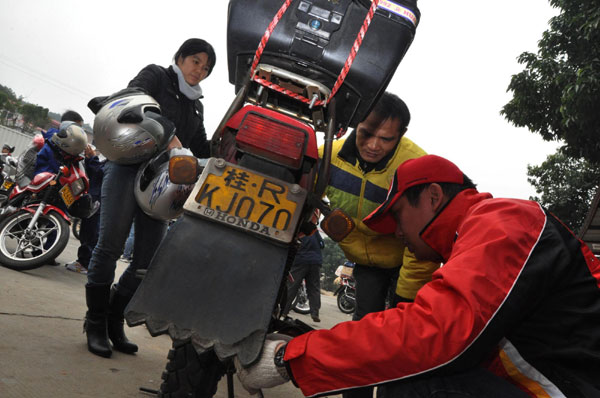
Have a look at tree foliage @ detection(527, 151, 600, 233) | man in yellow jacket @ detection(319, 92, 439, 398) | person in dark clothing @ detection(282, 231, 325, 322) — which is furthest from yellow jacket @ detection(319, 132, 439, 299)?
tree foliage @ detection(527, 151, 600, 233)

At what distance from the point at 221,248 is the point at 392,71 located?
1036 millimetres

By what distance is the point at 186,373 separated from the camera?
1287 mm

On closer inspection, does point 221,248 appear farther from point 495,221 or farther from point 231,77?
point 231,77

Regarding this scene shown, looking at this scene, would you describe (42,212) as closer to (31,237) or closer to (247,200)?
(31,237)

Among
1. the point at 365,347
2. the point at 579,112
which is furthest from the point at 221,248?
the point at 579,112

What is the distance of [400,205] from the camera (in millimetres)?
1573

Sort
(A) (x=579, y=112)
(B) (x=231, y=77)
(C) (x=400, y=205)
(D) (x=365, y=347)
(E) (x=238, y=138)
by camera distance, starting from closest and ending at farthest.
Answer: (D) (x=365, y=347), (E) (x=238, y=138), (C) (x=400, y=205), (B) (x=231, y=77), (A) (x=579, y=112)

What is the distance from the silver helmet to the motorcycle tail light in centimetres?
70

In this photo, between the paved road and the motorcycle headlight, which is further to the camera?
the motorcycle headlight

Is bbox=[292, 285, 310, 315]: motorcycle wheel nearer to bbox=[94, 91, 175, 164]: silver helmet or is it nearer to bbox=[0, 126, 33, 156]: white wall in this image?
bbox=[94, 91, 175, 164]: silver helmet

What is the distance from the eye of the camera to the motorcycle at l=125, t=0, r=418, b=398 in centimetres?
124

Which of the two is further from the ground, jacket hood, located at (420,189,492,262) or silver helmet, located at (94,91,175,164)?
jacket hood, located at (420,189,492,262)

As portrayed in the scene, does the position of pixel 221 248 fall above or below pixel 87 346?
above

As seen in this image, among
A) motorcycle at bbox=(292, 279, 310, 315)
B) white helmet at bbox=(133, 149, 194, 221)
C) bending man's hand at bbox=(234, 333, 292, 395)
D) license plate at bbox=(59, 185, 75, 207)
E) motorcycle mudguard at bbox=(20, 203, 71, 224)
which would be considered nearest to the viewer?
bending man's hand at bbox=(234, 333, 292, 395)
